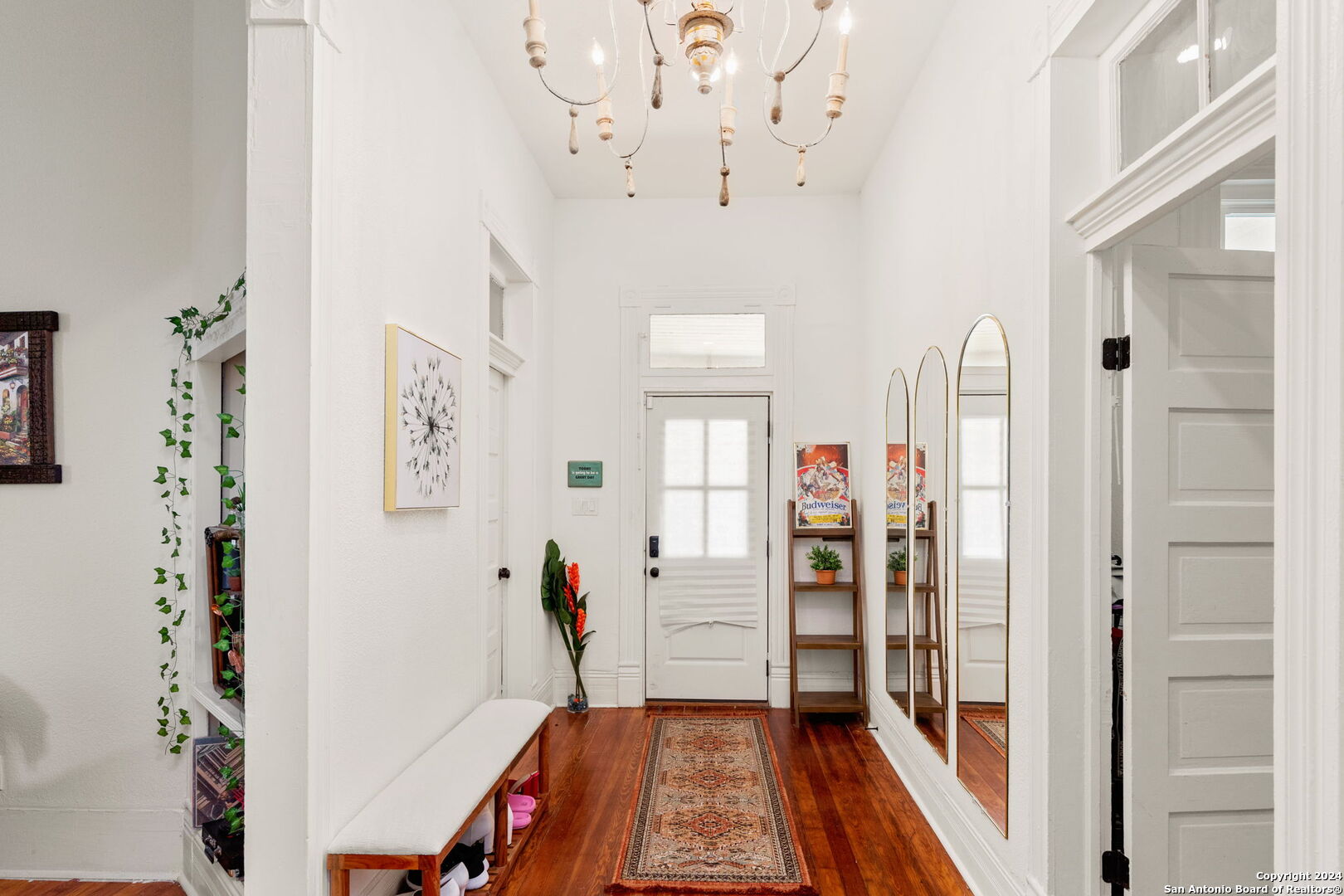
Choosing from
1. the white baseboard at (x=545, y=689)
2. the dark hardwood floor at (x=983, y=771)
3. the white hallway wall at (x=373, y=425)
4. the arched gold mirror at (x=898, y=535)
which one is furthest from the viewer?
the white baseboard at (x=545, y=689)

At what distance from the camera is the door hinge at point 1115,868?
6.54 feet

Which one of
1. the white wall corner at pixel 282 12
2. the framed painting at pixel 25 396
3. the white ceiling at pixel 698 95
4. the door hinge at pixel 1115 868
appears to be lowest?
the door hinge at pixel 1115 868

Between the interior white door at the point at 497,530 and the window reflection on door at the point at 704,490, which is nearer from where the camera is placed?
the interior white door at the point at 497,530

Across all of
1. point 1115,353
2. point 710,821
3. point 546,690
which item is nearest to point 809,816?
point 710,821

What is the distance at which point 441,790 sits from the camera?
88.2 inches

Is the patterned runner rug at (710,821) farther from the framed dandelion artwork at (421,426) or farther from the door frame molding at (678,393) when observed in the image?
the framed dandelion artwork at (421,426)

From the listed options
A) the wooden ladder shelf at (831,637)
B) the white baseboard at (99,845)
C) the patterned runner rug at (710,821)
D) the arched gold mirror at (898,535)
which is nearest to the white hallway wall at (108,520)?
the white baseboard at (99,845)

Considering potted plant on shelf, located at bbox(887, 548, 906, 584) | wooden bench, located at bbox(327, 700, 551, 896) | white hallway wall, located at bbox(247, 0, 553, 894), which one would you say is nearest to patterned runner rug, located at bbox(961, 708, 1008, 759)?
potted plant on shelf, located at bbox(887, 548, 906, 584)

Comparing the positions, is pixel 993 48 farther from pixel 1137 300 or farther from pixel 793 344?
pixel 793 344

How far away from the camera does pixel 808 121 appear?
384cm

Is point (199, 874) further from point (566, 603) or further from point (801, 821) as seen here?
point (566, 603)

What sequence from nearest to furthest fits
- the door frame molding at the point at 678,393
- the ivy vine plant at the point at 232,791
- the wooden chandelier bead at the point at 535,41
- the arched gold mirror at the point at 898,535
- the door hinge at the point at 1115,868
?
1. the wooden chandelier bead at the point at 535,41
2. the door hinge at the point at 1115,868
3. the ivy vine plant at the point at 232,791
4. the arched gold mirror at the point at 898,535
5. the door frame molding at the point at 678,393

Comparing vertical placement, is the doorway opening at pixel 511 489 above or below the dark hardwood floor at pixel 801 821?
above

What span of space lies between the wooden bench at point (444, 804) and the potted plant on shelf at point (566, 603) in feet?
4.40
